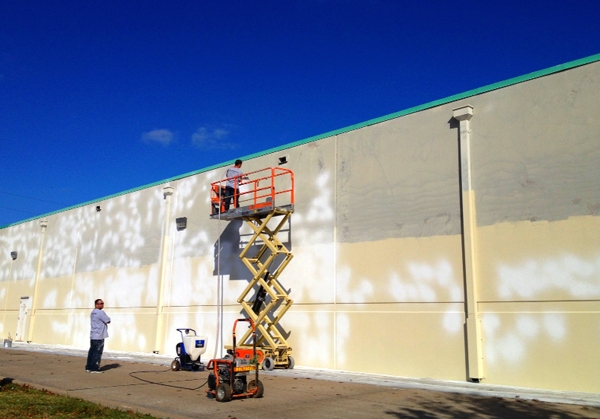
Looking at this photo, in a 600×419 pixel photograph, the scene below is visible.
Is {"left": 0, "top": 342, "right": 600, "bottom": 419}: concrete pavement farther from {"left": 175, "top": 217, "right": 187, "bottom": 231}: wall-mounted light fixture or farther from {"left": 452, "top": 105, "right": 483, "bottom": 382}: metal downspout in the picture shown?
{"left": 175, "top": 217, "right": 187, "bottom": 231}: wall-mounted light fixture

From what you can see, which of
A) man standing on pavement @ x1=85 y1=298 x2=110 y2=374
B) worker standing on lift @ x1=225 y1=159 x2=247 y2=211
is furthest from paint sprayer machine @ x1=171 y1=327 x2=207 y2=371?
worker standing on lift @ x1=225 y1=159 x2=247 y2=211

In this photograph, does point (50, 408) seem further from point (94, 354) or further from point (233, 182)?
point (233, 182)

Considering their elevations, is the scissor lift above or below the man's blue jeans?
above

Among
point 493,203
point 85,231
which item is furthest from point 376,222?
point 85,231

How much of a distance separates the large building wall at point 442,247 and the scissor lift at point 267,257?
1.41 feet

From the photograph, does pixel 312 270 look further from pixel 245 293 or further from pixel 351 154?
pixel 351 154

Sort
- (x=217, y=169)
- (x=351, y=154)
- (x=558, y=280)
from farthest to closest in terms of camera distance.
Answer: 1. (x=217, y=169)
2. (x=351, y=154)
3. (x=558, y=280)

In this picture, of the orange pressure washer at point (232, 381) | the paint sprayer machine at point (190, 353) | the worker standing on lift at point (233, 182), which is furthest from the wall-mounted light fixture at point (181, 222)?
the orange pressure washer at point (232, 381)

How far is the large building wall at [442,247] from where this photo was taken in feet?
36.1

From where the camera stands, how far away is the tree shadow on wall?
8.27 meters

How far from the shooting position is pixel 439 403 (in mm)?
9367

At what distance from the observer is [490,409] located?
347 inches

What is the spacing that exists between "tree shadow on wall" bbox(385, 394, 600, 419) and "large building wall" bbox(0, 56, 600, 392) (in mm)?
1807

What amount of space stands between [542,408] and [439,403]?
1642 millimetres
